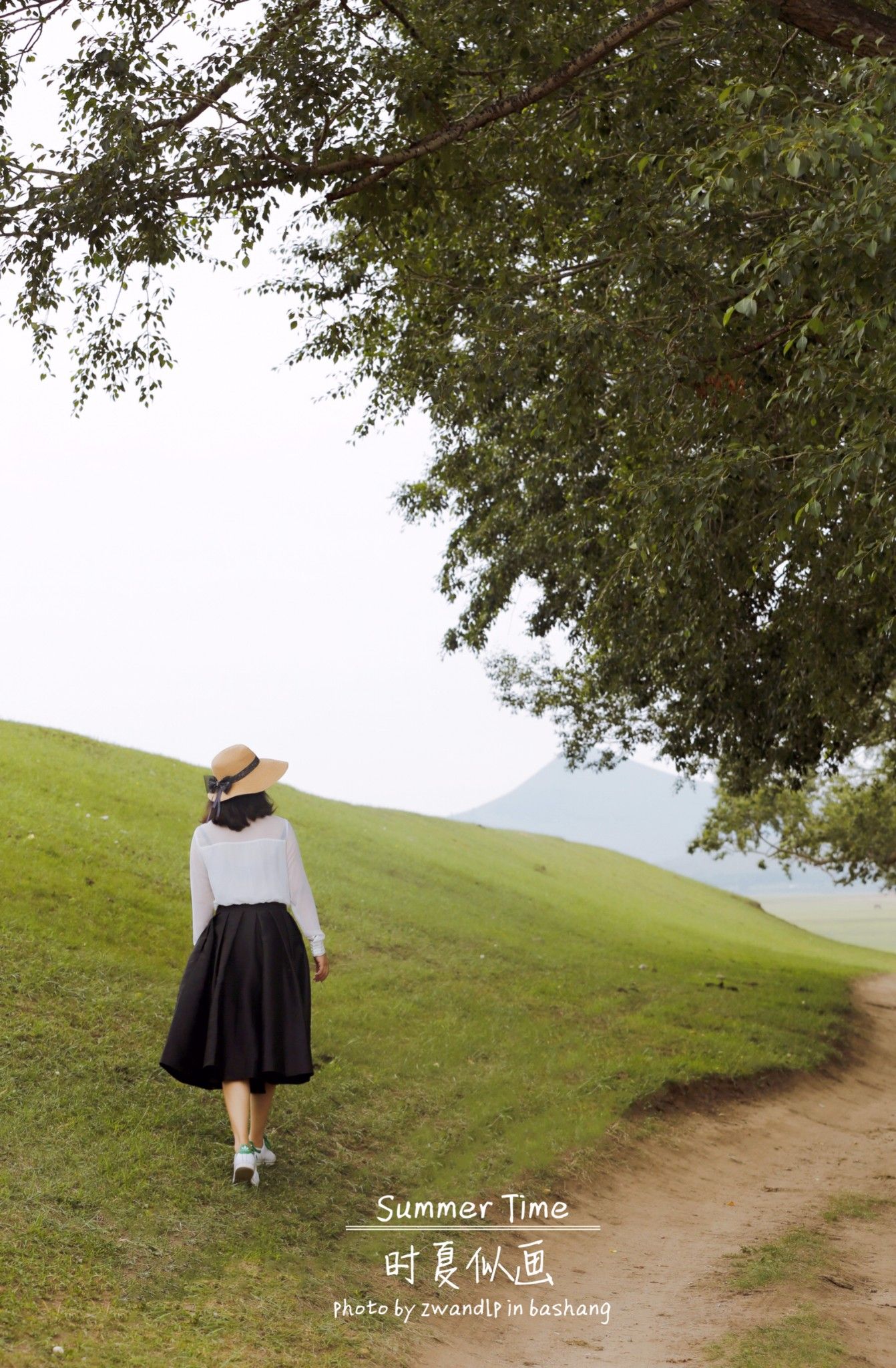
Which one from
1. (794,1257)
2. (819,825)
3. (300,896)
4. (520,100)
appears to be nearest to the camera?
(300,896)

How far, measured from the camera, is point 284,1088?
373 inches

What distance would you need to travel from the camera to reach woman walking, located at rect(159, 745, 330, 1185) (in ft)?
23.1

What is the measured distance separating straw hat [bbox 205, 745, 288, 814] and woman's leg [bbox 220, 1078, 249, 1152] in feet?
5.71

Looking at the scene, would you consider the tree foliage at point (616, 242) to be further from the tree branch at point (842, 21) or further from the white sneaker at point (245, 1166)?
the white sneaker at point (245, 1166)

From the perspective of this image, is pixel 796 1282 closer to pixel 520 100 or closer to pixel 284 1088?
pixel 284 1088

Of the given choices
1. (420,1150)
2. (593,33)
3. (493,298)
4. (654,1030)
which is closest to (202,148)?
(493,298)

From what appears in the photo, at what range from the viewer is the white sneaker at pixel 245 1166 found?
23.2 feet

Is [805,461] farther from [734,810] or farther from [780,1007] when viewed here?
[734,810]

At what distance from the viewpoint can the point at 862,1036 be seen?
708 inches

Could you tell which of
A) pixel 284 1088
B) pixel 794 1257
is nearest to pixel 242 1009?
pixel 284 1088

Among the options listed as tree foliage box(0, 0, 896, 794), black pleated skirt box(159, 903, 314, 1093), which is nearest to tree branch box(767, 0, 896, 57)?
tree foliage box(0, 0, 896, 794)

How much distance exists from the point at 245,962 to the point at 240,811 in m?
0.98

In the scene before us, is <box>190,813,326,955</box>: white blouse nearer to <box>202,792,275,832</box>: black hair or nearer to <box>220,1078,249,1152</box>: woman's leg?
<box>202,792,275,832</box>: black hair

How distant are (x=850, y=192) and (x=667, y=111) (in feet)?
14.3
